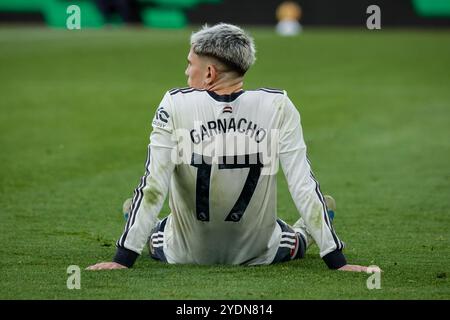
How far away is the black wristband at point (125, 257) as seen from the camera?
18.3 ft

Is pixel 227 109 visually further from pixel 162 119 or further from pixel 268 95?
pixel 162 119

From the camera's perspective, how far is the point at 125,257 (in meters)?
5.59

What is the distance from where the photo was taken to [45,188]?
30.5ft

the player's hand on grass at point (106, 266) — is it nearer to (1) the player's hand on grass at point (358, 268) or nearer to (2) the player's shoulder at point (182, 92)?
(2) the player's shoulder at point (182, 92)

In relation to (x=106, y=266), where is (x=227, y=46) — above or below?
above

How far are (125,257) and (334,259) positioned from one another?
111 centimetres

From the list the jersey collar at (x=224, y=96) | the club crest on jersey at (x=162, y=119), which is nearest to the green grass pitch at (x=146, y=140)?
the club crest on jersey at (x=162, y=119)

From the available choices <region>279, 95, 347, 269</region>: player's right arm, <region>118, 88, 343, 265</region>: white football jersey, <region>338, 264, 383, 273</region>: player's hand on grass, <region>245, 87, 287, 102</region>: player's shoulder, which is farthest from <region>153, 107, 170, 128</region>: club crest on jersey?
<region>338, 264, 383, 273</region>: player's hand on grass

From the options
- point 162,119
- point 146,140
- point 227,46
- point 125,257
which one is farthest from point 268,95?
point 146,140

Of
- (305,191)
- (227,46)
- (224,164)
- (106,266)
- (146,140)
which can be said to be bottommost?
(146,140)

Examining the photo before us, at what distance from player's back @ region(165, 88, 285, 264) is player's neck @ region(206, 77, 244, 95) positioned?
43 mm

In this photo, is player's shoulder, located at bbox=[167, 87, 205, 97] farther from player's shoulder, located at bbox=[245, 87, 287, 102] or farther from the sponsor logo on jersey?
player's shoulder, located at bbox=[245, 87, 287, 102]

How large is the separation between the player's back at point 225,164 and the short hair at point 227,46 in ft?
0.62
